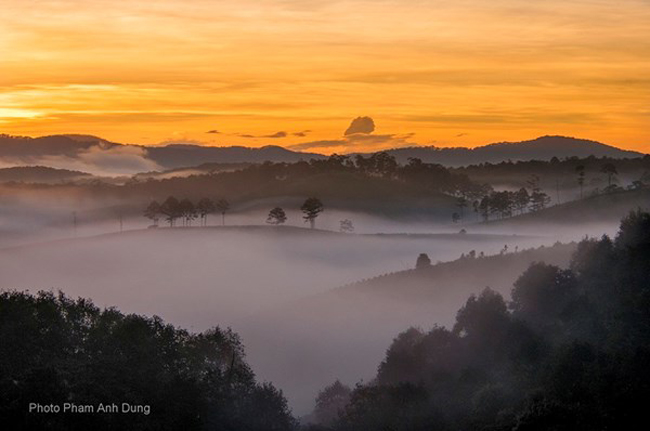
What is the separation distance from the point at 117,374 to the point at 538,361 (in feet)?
110

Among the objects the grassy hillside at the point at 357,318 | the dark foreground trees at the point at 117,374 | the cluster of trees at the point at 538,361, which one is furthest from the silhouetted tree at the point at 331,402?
the dark foreground trees at the point at 117,374

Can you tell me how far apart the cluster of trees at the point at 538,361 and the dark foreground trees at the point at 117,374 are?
30.0 ft

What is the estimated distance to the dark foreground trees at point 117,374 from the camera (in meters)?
68.5

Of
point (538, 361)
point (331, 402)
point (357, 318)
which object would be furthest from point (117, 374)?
point (357, 318)

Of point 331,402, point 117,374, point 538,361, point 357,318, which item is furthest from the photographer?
point 357,318

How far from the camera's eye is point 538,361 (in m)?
87.8

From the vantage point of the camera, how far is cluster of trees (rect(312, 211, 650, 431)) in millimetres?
68100

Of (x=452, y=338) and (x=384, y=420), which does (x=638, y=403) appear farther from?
(x=452, y=338)

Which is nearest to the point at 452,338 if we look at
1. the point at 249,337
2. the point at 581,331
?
the point at 581,331

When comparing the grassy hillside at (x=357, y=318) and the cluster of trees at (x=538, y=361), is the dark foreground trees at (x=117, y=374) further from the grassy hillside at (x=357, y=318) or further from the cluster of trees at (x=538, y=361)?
the grassy hillside at (x=357, y=318)

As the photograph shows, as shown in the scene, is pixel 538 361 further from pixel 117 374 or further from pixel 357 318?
pixel 357 318

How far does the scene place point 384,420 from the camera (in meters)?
83.8

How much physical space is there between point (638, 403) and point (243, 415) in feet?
92.9

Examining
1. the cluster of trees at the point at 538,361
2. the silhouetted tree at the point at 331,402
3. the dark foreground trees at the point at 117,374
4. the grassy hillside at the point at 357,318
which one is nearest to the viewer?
the cluster of trees at the point at 538,361
